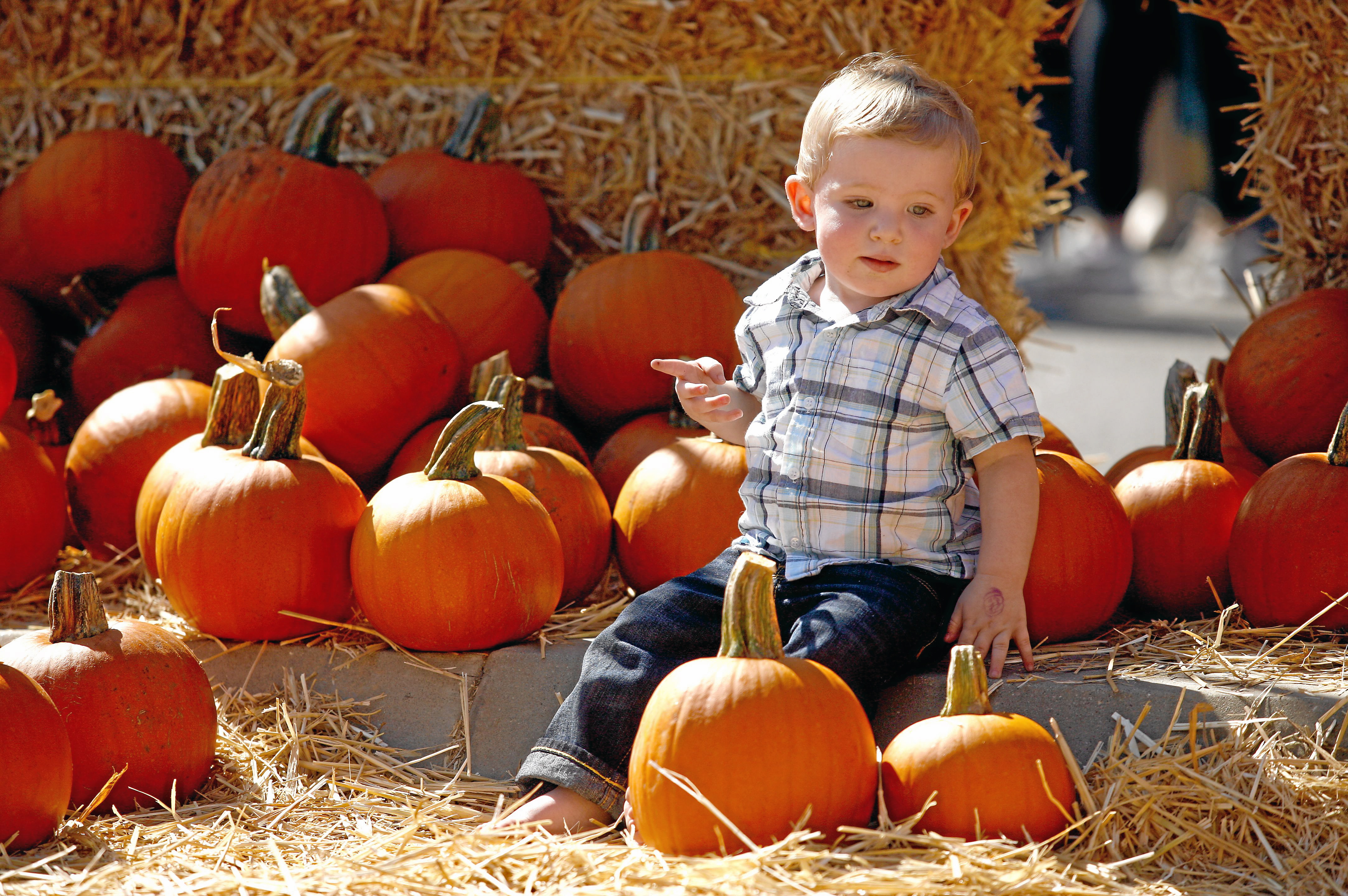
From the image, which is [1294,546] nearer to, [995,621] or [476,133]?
[995,621]

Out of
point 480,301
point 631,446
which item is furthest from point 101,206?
point 631,446

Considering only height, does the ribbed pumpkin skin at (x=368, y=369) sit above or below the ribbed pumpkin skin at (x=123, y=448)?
above

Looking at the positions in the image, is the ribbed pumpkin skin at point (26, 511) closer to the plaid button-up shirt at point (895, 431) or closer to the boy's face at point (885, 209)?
the plaid button-up shirt at point (895, 431)

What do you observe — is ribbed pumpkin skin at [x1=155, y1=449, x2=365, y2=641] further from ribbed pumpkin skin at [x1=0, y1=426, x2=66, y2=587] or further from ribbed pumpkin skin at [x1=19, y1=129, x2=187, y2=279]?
ribbed pumpkin skin at [x1=19, y1=129, x2=187, y2=279]

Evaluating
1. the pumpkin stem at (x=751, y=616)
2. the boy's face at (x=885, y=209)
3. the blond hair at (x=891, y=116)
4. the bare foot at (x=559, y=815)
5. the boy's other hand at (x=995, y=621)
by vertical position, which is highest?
the blond hair at (x=891, y=116)

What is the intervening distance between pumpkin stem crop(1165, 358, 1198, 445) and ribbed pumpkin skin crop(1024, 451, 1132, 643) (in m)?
0.49

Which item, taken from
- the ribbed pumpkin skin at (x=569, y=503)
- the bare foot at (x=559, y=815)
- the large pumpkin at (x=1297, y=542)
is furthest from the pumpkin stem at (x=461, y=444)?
the large pumpkin at (x=1297, y=542)

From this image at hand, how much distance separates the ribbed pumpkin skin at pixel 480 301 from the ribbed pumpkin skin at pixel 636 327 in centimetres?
7

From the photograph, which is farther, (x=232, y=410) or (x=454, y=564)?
(x=232, y=410)

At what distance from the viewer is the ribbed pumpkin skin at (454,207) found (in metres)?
3.61

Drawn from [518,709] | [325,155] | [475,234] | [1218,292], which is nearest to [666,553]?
[518,709]

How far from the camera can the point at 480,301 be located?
10.9 ft

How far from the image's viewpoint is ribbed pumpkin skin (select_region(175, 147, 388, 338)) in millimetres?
3322

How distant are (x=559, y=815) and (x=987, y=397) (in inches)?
41.2
